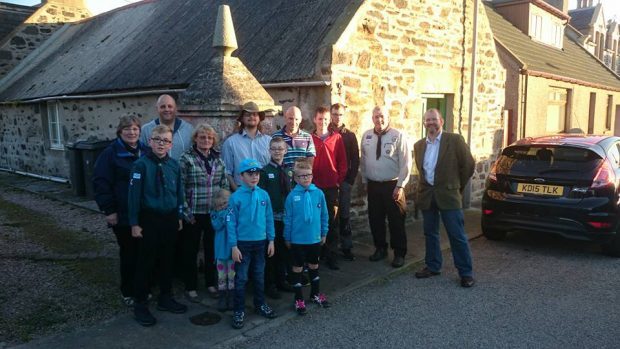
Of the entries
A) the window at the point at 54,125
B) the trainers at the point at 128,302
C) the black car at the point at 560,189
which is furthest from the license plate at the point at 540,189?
the window at the point at 54,125

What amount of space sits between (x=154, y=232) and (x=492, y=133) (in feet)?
26.9

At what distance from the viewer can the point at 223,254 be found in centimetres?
447

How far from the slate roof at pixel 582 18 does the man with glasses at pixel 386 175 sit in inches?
1161

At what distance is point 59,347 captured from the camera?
3.82 meters

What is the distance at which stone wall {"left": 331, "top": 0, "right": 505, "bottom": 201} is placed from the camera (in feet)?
23.0

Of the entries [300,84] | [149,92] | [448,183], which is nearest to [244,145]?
[300,84]

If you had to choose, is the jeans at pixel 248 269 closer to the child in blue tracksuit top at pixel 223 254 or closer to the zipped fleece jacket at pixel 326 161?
the child in blue tracksuit top at pixel 223 254

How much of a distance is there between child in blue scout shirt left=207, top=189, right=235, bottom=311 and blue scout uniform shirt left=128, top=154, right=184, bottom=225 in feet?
1.32

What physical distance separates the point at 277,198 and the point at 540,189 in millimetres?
3799

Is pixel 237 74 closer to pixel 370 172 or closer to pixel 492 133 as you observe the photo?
pixel 370 172

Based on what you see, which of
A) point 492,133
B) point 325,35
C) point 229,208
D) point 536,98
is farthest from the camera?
point 536,98

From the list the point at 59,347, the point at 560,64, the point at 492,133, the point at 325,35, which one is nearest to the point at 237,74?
the point at 325,35

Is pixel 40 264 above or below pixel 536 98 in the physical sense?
below

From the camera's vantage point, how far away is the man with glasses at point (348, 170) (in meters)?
5.80
